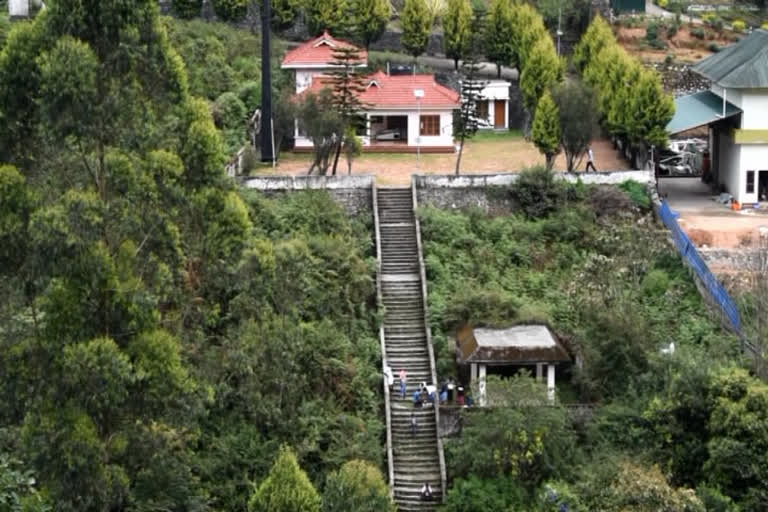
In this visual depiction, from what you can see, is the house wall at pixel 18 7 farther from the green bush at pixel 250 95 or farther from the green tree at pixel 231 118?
the green tree at pixel 231 118

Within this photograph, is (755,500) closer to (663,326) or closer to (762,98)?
(663,326)

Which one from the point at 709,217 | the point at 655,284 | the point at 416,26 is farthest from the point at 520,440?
the point at 416,26

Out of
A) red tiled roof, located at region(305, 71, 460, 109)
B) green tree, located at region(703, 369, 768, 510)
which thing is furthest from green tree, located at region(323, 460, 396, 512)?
red tiled roof, located at region(305, 71, 460, 109)

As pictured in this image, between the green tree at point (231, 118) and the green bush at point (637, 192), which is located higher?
the green tree at point (231, 118)

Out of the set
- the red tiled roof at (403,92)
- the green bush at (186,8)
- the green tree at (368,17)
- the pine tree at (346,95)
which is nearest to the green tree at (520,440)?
the pine tree at (346,95)

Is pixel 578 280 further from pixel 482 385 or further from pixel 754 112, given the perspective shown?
pixel 754 112
